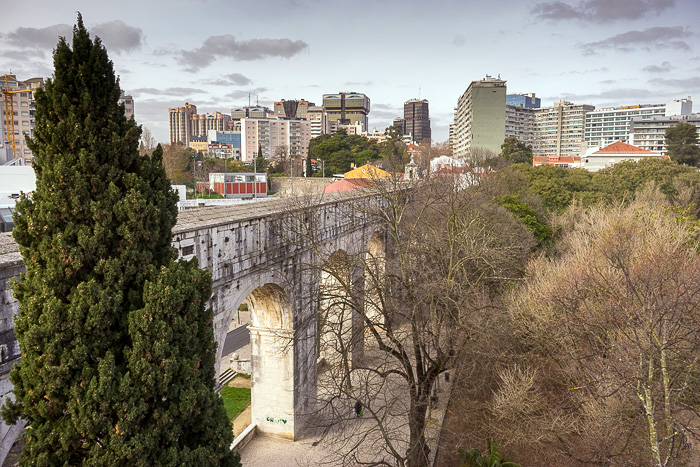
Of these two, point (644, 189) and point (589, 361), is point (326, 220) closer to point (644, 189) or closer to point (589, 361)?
point (589, 361)

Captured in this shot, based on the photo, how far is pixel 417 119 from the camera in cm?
17225

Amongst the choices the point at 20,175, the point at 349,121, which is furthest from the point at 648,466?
the point at 349,121

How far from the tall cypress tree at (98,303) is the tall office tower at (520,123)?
7205cm

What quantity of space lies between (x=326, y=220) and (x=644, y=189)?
992 inches

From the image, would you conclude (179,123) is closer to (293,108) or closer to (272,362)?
(293,108)

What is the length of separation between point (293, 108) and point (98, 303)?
12572cm

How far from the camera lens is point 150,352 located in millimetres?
5348

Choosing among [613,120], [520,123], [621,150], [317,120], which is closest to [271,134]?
[317,120]

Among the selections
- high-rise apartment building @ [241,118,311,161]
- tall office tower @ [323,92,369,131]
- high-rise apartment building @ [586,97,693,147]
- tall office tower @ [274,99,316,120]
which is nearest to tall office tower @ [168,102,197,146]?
tall office tower @ [274,99,316,120]

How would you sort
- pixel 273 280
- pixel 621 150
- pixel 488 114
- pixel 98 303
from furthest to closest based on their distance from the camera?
1. pixel 488 114
2. pixel 621 150
3. pixel 273 280
4. pixel 98 303

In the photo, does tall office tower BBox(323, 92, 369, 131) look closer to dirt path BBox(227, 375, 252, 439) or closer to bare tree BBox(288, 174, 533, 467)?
bare tree BBox(288, 174, 533, 467)

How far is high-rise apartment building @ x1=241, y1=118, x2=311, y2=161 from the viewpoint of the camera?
100125mm

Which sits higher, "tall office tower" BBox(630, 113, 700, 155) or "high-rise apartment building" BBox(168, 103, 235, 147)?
"high-rise apartment building" BBox(168, 103, 235, 147)

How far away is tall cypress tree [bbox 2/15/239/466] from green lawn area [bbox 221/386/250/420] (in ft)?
32.0
